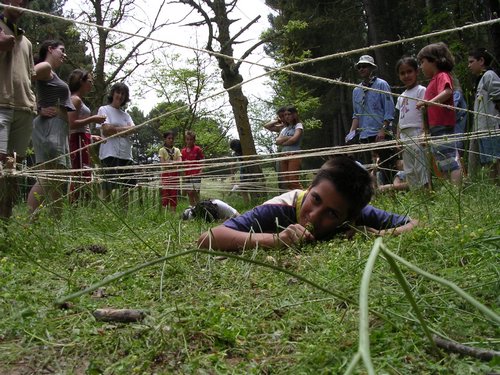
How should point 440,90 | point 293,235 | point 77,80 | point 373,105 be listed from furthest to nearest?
point 373,105 < point 77,80 < point 440,90 < point 293,235

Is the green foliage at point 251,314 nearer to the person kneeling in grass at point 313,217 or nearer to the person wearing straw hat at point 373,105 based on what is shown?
the person kneeling in grass at point 313,217

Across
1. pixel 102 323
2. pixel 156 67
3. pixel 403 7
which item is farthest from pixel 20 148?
pixel 403 7

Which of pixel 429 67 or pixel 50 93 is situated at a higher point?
pixel 50 93

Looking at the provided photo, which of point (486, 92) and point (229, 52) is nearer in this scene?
point (486, 92)

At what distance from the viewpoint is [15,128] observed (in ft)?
10.5

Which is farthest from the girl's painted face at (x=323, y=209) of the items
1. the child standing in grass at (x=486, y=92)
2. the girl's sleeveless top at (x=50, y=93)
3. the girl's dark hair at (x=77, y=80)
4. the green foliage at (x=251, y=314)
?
the girl's dark hair at (x=77, y=80)

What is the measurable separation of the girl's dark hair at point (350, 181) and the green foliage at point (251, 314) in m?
0.31

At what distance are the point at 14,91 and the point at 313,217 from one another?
2.04 m

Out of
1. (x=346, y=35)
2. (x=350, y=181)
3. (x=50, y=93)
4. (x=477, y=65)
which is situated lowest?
(x=350, y=181)

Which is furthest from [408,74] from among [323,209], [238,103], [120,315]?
[238,103]

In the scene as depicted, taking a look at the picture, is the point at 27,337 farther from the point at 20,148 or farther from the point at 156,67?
the point at 156,67

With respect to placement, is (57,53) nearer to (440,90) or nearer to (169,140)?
(440,90)

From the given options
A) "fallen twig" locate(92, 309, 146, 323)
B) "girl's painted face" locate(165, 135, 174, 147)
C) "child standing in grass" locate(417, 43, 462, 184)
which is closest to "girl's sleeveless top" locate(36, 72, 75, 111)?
"child standing in grass" locate(417, 43, 462, 184)

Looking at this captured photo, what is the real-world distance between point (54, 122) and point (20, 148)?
1.90ft
